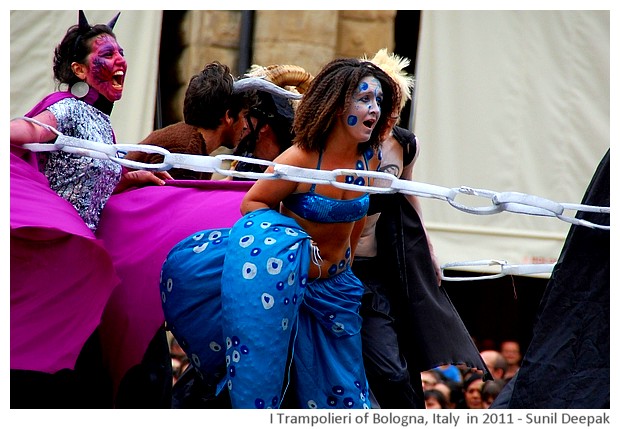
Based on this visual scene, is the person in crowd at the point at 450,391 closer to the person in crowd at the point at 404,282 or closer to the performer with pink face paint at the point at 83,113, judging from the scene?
the person in crowd at the point at 404,282

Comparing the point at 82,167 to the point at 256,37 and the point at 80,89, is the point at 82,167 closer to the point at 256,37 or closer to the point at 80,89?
the point at 80,89

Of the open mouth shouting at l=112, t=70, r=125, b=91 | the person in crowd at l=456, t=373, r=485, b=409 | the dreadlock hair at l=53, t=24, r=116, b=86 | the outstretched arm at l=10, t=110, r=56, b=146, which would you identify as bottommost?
the person in crowd at l=456, t=373, r=485, b=409

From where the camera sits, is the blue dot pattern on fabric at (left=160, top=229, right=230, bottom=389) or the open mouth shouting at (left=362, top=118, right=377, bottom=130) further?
the blue dot pattern on fabric at (left=160, top=229, right=230, bottom=389)

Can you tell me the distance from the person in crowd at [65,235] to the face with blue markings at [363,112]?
3.13 ft

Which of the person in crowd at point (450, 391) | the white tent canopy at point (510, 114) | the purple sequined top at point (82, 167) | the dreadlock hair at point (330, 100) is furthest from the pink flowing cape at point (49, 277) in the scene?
the white tent canopy at point (510, 114)

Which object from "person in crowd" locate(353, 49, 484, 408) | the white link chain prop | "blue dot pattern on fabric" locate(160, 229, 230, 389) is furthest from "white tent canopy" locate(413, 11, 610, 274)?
the white link chain prop

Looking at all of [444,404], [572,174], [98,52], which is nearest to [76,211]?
[98,52]

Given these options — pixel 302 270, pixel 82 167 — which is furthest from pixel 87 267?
pixel 302 270

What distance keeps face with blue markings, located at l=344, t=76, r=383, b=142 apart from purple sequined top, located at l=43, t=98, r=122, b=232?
A: 3.21 feet

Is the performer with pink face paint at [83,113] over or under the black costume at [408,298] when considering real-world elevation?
over

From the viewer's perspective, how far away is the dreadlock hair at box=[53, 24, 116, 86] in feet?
16.3

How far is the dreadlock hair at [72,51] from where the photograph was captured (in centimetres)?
496

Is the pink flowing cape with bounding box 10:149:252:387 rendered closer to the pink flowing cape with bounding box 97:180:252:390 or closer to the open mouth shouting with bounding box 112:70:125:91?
the pink flowing cape with bounding box 97:180:252:390

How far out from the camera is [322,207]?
457cm
